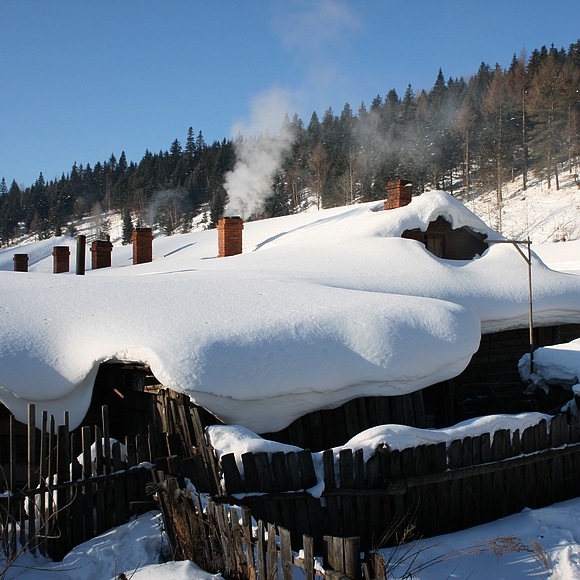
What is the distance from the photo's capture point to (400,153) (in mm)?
58375

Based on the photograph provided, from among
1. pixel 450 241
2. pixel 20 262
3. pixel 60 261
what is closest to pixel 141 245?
pixel 60 261

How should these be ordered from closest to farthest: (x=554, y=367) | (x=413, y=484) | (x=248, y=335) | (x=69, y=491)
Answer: (x=69, y=491) < (x=413, y=484) < (x=248, y=335) < (x=554, y=367)

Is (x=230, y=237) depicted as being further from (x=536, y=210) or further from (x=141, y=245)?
(x=536, y=210)

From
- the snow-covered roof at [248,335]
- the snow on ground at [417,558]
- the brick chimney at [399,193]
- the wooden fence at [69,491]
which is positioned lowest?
the snow on ground at [417,558]

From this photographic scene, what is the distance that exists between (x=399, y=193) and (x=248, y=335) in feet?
35.6

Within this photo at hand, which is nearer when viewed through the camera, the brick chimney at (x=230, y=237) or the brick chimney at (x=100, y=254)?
the brick chimney at (x=230, y=237)

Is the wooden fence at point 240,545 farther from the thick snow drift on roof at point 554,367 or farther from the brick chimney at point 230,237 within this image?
the brick chimney at point 230,237

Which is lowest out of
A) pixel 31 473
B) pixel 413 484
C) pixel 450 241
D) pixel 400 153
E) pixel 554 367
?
pixel 413 484

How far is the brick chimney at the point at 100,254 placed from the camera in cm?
2352

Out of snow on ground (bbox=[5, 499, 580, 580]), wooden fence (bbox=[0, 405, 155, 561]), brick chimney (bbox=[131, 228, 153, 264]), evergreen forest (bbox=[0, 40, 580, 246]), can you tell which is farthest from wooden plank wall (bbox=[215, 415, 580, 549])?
evergreen forest (bbox=[0, 40, 580, 246])

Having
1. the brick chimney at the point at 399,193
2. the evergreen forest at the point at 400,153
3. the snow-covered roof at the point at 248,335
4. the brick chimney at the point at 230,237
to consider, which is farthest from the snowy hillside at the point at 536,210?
the snow-covered roof at the point at 248,335

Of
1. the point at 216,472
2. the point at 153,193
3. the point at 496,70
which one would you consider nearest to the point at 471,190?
the point at 496,70

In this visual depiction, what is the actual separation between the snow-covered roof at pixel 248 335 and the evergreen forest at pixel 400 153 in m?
34.9

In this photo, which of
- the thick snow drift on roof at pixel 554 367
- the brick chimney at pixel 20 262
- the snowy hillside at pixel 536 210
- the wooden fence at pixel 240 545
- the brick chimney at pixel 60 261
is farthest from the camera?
the snowy hillside at pixel 536 210
